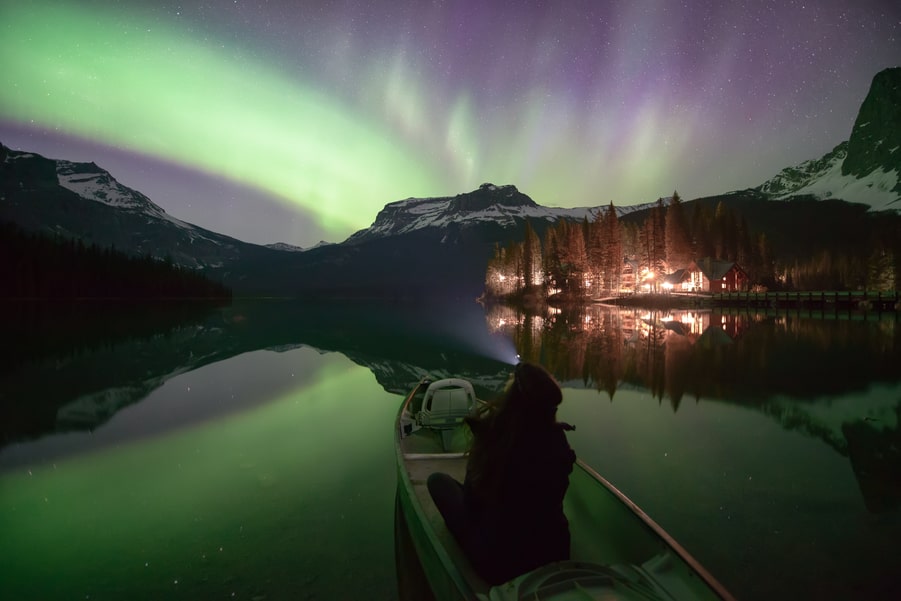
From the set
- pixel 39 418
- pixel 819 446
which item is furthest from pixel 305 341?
pixel 819 446

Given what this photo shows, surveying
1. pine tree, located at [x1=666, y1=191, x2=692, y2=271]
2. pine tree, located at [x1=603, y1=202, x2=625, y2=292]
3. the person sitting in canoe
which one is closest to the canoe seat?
the person sitting in canoe

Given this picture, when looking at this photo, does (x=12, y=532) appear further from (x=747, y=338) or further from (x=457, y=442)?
(x=747, y=338)

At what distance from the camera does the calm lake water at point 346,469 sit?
627 centimetres

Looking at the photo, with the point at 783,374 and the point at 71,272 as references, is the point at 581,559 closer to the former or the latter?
the point at 783,374

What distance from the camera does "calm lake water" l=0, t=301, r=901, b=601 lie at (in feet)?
20.6

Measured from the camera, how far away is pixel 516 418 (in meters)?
4.34

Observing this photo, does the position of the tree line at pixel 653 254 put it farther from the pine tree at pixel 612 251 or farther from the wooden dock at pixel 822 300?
the wooden dock at pixel 822 300

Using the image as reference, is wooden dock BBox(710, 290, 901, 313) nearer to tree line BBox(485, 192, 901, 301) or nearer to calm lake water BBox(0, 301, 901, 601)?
tree line BBox(485, 192, 901, 301)

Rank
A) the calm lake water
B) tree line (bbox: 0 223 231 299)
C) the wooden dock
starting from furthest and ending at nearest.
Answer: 1. tree line (bbox: 0 223 231 299)
2. the wooden dock
3. the calm lake water

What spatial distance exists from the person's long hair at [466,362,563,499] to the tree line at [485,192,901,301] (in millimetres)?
87393

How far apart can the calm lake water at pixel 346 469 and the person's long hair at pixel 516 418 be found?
9.47 ft

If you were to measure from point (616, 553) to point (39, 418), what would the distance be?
1764cm

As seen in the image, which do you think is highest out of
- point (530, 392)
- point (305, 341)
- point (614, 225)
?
point (614, 225)

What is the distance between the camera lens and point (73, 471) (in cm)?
1027
